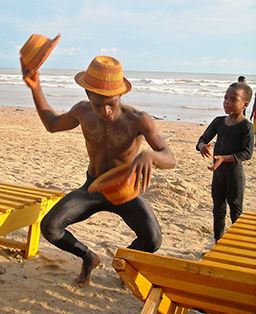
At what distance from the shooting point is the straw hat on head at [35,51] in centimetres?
351

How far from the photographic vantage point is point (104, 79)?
3.43m

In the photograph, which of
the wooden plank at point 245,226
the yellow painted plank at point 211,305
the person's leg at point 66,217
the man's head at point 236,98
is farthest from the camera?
the man's head at point 236,98

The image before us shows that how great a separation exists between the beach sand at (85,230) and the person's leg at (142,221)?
475 mm

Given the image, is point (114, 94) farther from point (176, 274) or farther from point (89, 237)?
point (89, 237)

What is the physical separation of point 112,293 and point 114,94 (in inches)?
62.1

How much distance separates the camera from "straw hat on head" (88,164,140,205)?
321 centimetres

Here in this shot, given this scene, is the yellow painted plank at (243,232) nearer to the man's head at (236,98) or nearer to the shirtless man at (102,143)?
the shirtless man at (102,143)

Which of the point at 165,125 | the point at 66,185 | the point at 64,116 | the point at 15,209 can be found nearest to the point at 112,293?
the point at 15,209

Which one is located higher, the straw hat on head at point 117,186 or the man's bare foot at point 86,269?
the straw hat on head at point 117,186

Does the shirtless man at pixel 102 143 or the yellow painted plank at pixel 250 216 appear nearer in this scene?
the shirtless man at pixel 102 143

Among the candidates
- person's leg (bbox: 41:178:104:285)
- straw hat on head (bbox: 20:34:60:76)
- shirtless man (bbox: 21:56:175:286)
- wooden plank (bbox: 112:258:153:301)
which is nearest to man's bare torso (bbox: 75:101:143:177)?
shirtless man (bbox: 21:56:175:286)

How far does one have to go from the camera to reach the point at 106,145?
3.81 m

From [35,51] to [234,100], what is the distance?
1.87 metres

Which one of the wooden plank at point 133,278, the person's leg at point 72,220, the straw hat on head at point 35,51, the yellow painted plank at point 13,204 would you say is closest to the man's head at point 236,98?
the person's leg at point 72,220
